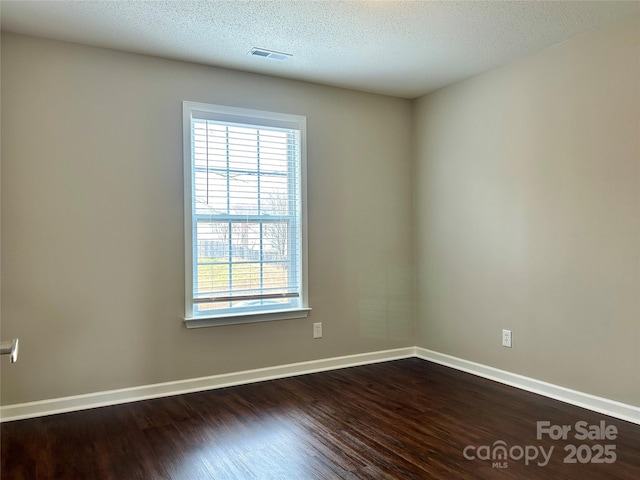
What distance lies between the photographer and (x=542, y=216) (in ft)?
11.2

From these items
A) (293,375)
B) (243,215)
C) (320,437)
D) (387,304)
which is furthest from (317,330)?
(320,437)

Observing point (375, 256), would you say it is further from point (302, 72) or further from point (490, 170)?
point (302, 72)

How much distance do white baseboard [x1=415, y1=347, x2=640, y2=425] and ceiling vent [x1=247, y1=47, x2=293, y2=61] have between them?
9.11 ft

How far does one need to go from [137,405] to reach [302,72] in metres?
2.69

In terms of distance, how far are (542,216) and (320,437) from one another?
6.95 feet

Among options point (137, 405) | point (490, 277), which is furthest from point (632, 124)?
point (137, 405)

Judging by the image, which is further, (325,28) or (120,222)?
(120,222)

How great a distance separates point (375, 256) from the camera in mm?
4383

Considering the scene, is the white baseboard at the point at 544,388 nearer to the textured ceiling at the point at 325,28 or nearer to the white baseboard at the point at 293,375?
the white baseboard at the point at 293,375

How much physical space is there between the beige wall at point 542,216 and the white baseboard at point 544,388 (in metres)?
0.05

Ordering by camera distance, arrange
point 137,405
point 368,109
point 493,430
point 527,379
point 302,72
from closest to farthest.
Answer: point 493,430 → point 137,405 → point 527,379 → point 302,72 → point 368,109

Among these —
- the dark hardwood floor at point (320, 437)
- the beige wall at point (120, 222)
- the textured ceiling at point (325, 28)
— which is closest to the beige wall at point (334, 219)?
the beige wall at point (120, 222)

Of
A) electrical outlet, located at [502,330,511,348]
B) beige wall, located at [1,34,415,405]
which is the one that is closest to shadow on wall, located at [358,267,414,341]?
beige wall, located at [1,34,415,405]

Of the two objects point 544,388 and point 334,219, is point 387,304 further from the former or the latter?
point 544,388
